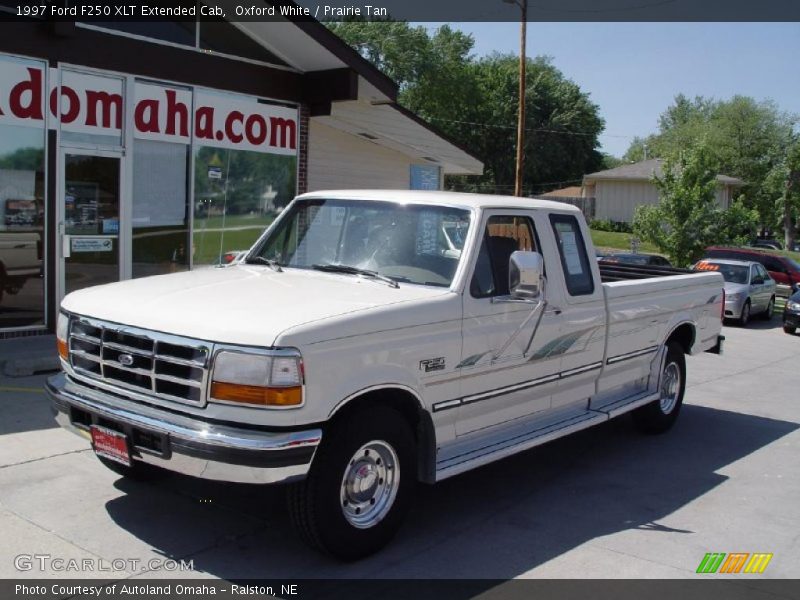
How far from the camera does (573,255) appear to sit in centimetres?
632

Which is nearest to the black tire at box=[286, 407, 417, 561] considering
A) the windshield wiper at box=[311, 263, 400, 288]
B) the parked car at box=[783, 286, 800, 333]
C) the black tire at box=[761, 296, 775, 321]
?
the windshield wiper at box=[311, 263, 400, 288]

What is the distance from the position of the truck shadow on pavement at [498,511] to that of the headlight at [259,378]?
1017 millimetres

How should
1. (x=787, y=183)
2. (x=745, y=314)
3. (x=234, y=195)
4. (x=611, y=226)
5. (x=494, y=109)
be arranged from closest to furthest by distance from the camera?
(x=234, y=195)
(x=745, y=314)
(x=787, y=183)
(x=611, y=226)
(x=494, y=109)

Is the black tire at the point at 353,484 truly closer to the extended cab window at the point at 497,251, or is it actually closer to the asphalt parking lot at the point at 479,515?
the asphalt parking lot at the point at 479,515

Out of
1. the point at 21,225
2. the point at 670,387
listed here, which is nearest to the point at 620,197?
the point at 670,387

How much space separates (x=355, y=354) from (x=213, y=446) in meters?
0.85

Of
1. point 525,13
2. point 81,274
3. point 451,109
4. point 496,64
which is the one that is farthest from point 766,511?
point 496,64

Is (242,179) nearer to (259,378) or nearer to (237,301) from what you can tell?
(237,301)

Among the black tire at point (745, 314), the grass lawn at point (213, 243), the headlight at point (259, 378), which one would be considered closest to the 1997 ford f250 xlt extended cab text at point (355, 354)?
the headlight at point (259, 378)

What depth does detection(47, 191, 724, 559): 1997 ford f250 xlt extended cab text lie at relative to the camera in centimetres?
411

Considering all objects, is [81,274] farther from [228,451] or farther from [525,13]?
[525,13]

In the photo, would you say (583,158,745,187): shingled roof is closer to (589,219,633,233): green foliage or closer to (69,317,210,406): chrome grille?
(589,219,633,233): green foliage

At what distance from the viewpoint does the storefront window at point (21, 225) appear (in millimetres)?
9867

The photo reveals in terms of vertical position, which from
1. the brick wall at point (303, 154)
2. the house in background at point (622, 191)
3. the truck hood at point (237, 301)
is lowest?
the truck hood at point (237, 301)
